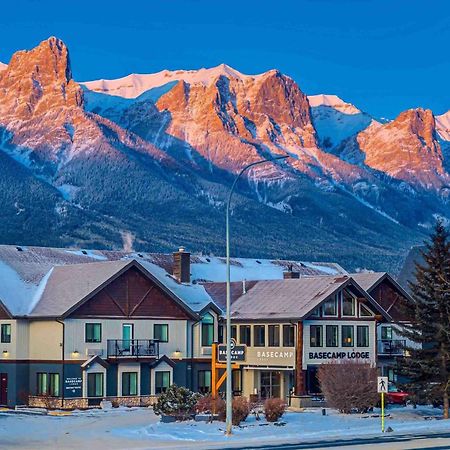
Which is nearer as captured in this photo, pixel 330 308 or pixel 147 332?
pixel 147 332

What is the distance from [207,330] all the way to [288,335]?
656 centimetres

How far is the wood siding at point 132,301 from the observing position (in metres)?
71.2

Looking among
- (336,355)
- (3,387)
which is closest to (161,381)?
(3,387)

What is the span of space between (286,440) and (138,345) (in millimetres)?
26194

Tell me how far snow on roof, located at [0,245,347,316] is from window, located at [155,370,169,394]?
512cm

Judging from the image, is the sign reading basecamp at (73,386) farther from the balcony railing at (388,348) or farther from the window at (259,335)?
the balcony railing at (388,348)

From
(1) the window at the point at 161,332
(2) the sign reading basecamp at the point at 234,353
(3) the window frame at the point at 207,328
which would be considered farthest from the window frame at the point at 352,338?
(2) the sign reading basecamp at the point at 234,353

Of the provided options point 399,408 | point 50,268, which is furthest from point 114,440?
point 50,268

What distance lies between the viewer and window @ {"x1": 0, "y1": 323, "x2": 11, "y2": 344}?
2825 inches

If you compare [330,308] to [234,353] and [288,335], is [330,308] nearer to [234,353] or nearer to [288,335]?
[288,335]

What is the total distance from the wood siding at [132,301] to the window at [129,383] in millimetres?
3746

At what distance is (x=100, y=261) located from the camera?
8712 cm

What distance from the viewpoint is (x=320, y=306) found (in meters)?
72.9

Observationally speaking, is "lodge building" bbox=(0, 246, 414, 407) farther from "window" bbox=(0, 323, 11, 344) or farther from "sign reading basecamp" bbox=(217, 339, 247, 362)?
"sign reading basecamp" bbox=(217, 339, 247, 362)
